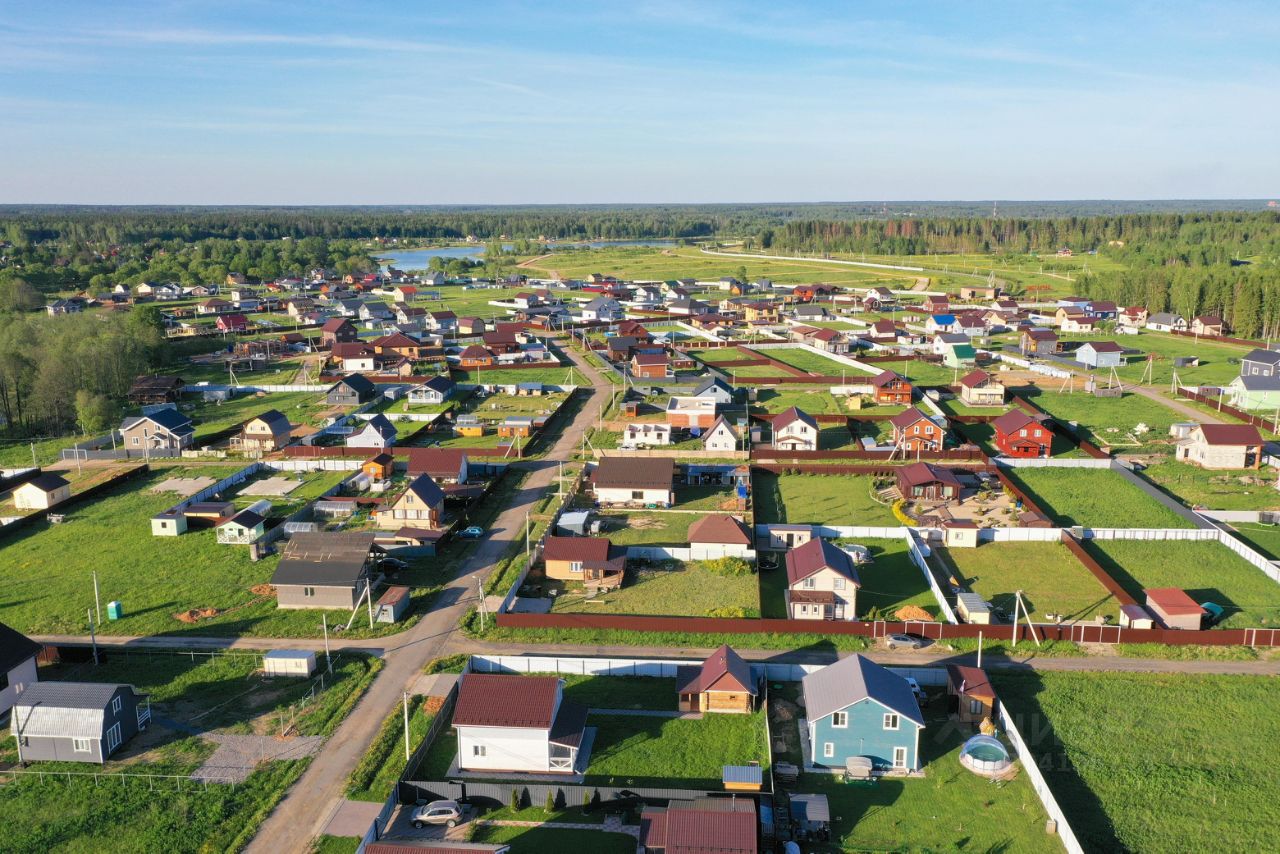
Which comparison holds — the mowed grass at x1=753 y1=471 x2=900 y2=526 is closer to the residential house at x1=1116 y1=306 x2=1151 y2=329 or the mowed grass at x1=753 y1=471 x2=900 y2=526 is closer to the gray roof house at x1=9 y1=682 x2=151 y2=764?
the gray roof house at x1=9 y1=682 x2=151 y2=764

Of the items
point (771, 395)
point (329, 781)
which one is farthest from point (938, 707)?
point (771, 395)

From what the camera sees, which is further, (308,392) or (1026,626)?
(308,392)

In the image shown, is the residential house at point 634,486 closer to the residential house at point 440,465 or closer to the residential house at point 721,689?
the residential house at point 440,465

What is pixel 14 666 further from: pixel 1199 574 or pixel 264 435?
pixel 1199 574

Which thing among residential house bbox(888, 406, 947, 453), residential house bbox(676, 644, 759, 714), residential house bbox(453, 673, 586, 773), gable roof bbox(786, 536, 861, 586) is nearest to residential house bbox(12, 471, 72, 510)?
residential house bbox(453, 673, 586, 773)

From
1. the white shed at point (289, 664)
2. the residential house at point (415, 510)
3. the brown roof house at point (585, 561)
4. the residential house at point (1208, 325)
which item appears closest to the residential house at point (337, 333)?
the residential house at point (415, 510)

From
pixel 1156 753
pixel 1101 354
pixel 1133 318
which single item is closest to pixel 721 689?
pixel 1156 753

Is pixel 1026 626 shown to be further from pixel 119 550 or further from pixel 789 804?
pixel 119 550
